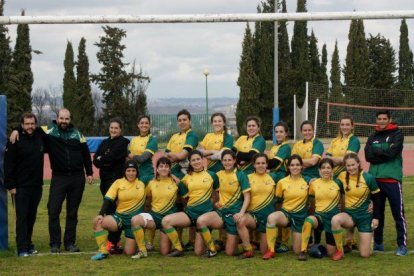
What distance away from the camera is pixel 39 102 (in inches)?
1886

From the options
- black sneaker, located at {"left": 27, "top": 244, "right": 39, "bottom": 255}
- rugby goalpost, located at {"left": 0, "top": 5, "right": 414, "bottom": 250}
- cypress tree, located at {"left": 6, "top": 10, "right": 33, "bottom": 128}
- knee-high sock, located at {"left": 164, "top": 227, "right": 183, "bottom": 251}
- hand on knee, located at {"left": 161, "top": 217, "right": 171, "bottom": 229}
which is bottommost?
black sneaker, located at {"left": 27, "top": 244, "right": 39, "bottom": 255}

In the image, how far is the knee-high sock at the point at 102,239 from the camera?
712 centimetres

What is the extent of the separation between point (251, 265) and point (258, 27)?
109ft

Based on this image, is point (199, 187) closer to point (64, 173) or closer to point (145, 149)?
point (145, 149)

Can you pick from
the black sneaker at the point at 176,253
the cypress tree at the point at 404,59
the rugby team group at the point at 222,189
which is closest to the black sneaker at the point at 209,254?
the rugby team group at the point at 222,189

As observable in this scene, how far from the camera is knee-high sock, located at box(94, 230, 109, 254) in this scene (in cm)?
712

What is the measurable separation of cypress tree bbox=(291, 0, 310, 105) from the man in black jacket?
3212 centimetres

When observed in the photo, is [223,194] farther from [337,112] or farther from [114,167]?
[337,112]

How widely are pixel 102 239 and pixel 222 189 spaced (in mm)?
1377

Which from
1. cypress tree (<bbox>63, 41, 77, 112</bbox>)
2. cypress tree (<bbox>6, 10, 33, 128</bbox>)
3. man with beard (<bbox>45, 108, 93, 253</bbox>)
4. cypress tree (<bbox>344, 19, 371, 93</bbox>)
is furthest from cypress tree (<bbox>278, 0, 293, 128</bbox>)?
man with beard (<bbox>45, 108, 93, 253</bbox>)

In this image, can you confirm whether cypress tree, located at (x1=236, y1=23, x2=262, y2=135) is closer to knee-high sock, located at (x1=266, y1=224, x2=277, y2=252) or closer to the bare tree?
the bare tree

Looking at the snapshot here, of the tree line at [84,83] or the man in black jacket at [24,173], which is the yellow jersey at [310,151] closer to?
the man in black jacket at [24,173]

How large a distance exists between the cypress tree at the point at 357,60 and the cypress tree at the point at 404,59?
14.4 feet

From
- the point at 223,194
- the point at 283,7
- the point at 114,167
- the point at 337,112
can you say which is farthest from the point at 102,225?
the point at 283,7
